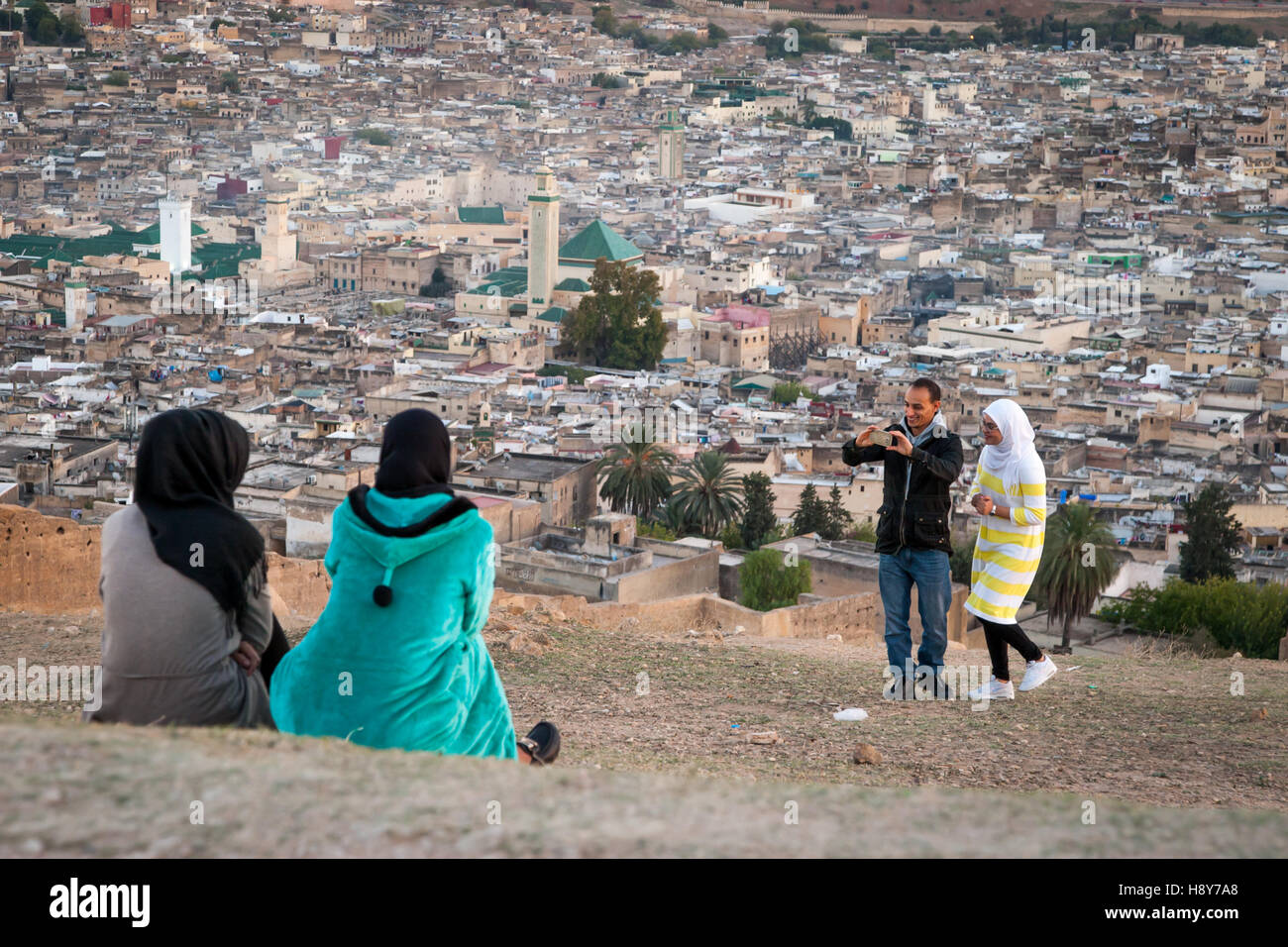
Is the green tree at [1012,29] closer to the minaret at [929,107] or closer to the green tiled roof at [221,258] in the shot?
the minaret at [929,107]

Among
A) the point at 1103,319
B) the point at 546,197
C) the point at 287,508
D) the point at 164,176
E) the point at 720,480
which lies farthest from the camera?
the point at 164,176

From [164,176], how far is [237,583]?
140 feet

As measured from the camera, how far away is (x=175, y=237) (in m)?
31.8

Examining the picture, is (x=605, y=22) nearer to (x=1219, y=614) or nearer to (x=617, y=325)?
(x=617, y=325)

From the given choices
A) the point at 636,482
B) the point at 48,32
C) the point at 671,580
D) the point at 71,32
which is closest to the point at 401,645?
the point at 671,580

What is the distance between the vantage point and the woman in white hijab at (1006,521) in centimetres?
339

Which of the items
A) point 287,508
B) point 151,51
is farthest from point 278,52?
point 287,508

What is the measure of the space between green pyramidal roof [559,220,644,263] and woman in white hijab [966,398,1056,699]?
27.9 m

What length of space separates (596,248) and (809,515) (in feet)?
61.5

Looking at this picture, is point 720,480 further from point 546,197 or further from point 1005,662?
point 546,197

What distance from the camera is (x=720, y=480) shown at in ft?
47.6

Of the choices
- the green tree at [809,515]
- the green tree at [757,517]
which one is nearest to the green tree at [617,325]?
the green tree at [809,515]

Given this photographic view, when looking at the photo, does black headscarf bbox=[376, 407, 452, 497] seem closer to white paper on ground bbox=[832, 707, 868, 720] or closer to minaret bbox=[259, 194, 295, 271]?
white paper on ground bbox=[832, 707, 868, 720]

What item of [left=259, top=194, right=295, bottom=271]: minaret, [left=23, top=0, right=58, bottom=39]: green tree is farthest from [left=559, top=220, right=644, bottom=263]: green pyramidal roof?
[left=23, top=0, right=58, bottom=39]: green tree
